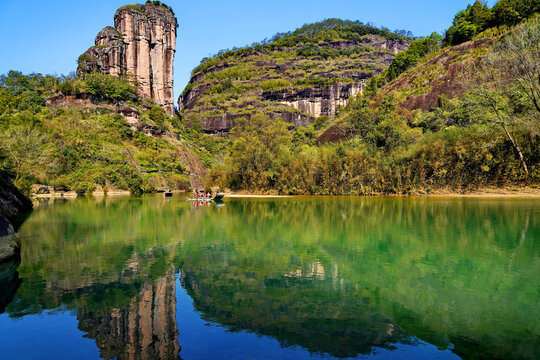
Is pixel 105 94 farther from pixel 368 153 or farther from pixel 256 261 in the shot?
pixel 256 261

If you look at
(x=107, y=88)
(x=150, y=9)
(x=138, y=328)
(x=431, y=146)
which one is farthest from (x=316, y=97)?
Answer: (x=138, y=328)

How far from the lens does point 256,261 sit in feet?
29.3

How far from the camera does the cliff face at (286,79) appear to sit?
120 meters

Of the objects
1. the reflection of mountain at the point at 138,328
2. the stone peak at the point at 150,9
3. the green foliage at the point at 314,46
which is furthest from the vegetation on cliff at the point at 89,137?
the green foliage at the point at 314,46

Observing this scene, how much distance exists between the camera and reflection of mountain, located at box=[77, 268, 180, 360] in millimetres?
4520

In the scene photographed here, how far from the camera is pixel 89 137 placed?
6362cm

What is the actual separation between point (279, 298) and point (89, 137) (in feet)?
221

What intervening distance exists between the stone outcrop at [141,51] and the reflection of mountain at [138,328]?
313ft

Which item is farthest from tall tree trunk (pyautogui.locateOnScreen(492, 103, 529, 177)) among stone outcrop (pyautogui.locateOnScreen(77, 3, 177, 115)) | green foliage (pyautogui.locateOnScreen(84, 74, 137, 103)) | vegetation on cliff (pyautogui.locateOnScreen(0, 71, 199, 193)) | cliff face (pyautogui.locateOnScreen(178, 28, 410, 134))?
stone outcrop (pyautogui.locateOnScreen(77, 3, 177, 115))

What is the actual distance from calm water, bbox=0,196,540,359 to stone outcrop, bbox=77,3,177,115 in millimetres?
91386

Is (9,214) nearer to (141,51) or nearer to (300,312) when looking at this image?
(300,312)

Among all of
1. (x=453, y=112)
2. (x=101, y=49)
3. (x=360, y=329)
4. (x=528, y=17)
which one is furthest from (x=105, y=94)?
(x=360, y=329)

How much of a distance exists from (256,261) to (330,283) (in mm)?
2510

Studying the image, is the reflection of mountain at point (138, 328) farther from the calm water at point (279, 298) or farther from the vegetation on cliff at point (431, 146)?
the vegetation on cliff at point (431, 146)
